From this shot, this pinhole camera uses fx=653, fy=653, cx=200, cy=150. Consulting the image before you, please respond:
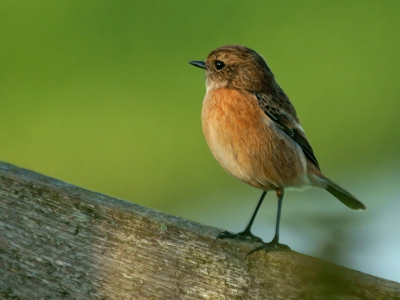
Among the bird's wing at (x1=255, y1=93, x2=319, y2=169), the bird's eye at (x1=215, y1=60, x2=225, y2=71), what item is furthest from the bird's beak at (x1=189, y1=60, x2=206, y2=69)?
the bird's wing at (x1=255, y1=93, x2=319, y2=169)

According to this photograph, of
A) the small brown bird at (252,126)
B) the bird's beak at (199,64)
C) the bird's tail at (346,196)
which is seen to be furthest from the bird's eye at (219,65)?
the bird's tail at (346,196)

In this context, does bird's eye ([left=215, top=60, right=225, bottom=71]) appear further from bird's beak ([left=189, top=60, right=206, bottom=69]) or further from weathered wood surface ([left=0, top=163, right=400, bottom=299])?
weathered wood surface ([left=0, top=163, right=400, bottom=299])

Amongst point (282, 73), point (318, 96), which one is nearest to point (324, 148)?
point (318, 96)

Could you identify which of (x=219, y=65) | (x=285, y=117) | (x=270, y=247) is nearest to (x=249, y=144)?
(x=285, y=117)

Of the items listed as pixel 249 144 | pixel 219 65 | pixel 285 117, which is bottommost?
pixel 249 144

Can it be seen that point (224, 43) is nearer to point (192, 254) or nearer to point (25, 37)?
point (25, 37)

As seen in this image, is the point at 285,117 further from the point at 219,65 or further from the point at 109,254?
the point at 109,254
